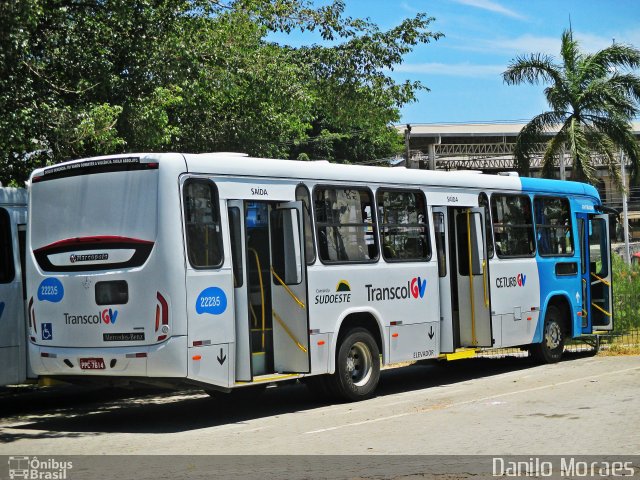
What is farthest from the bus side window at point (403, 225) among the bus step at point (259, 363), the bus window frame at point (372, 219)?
the bus step at point (259, 363)

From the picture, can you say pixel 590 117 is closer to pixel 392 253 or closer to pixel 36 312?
pixel 392 253

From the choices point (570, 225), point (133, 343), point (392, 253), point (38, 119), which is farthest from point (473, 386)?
point (38, 119)

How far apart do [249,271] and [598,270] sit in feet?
33.5

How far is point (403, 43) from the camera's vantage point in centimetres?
2186

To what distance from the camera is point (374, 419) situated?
12.2m

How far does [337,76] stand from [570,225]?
6047 mm

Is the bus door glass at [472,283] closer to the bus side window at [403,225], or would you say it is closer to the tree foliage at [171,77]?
the bus side window at [403,225]

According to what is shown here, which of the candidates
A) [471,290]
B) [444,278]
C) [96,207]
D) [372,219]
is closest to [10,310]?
[96,207]

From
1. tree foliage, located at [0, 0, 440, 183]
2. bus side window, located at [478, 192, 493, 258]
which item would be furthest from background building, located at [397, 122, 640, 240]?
bus side window, located at [478, 192, 493, 258]

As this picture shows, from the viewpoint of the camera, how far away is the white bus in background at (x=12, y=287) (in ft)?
44.7

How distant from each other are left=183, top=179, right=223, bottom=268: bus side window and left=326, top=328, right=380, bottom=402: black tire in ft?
8.42

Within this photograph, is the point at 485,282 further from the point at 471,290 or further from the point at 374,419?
the point at 374,419

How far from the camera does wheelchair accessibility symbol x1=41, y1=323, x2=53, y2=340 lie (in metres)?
12.3

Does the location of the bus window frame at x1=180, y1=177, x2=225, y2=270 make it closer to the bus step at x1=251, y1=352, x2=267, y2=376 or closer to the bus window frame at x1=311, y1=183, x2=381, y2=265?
the bus step at x1=251, y1=352, x2=267, y2=376
